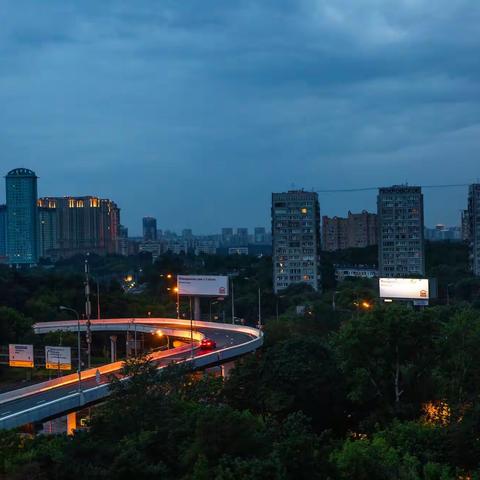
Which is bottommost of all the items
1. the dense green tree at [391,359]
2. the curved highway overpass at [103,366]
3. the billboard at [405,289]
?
the curved highway overpass at [103,366]

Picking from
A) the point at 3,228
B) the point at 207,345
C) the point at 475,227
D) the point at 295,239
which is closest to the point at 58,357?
the point at 207,345

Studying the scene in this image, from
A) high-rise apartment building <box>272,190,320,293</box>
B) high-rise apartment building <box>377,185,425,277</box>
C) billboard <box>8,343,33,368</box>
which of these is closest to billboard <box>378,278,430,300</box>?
billboard <box>8,343,33,368</box>

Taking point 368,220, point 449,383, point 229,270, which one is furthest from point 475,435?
point 368,220

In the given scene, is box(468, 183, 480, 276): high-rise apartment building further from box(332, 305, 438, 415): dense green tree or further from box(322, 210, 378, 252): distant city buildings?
box(332, 305, 438, 415): dense green tree

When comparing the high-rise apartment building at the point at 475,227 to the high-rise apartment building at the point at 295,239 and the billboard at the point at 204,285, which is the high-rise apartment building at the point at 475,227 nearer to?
the high-rise apartment building at the point at 295,239

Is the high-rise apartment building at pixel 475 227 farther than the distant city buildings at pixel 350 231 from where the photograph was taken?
No

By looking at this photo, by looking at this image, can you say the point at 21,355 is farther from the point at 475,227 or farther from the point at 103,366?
the point at 475,227

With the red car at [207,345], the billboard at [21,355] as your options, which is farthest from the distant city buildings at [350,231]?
the billboard at [21,355]
